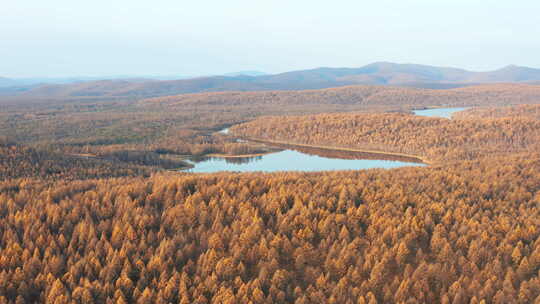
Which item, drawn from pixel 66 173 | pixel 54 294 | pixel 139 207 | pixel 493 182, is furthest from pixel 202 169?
pixel 54 294

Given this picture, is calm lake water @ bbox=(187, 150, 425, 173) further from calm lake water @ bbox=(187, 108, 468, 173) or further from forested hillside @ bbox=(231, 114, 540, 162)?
forested hillside @ bbox=(231, 114, 540, 162)

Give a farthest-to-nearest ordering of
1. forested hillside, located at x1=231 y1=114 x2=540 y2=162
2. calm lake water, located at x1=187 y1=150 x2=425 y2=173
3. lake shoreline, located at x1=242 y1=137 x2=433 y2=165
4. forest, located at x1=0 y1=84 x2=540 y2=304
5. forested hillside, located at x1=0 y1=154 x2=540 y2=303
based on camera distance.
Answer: forested hillside, located at x1=231 y1=114 x2=540 y2=162, lake shoreline, located at x1=242 y1=137 x2=433 y2=165, calm lake water, located at x1=187 y1=150 x2=425 y2=173, forest, located at x1=0 y1=84 x2=540 y2=304, forested hillside, located at x1=0 y1=154 x2=540 y2=303

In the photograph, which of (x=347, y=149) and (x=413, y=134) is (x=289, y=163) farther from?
(x=413, y=134)

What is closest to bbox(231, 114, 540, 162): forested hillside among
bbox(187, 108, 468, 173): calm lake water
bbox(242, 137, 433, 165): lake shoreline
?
bbox(242, 137, 433, 165): lake shoreline

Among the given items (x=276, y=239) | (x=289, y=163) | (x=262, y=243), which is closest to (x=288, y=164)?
(x=289, y=163)

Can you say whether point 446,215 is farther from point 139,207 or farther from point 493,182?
point 139,207

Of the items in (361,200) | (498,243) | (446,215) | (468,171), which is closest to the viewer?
(498,243)
